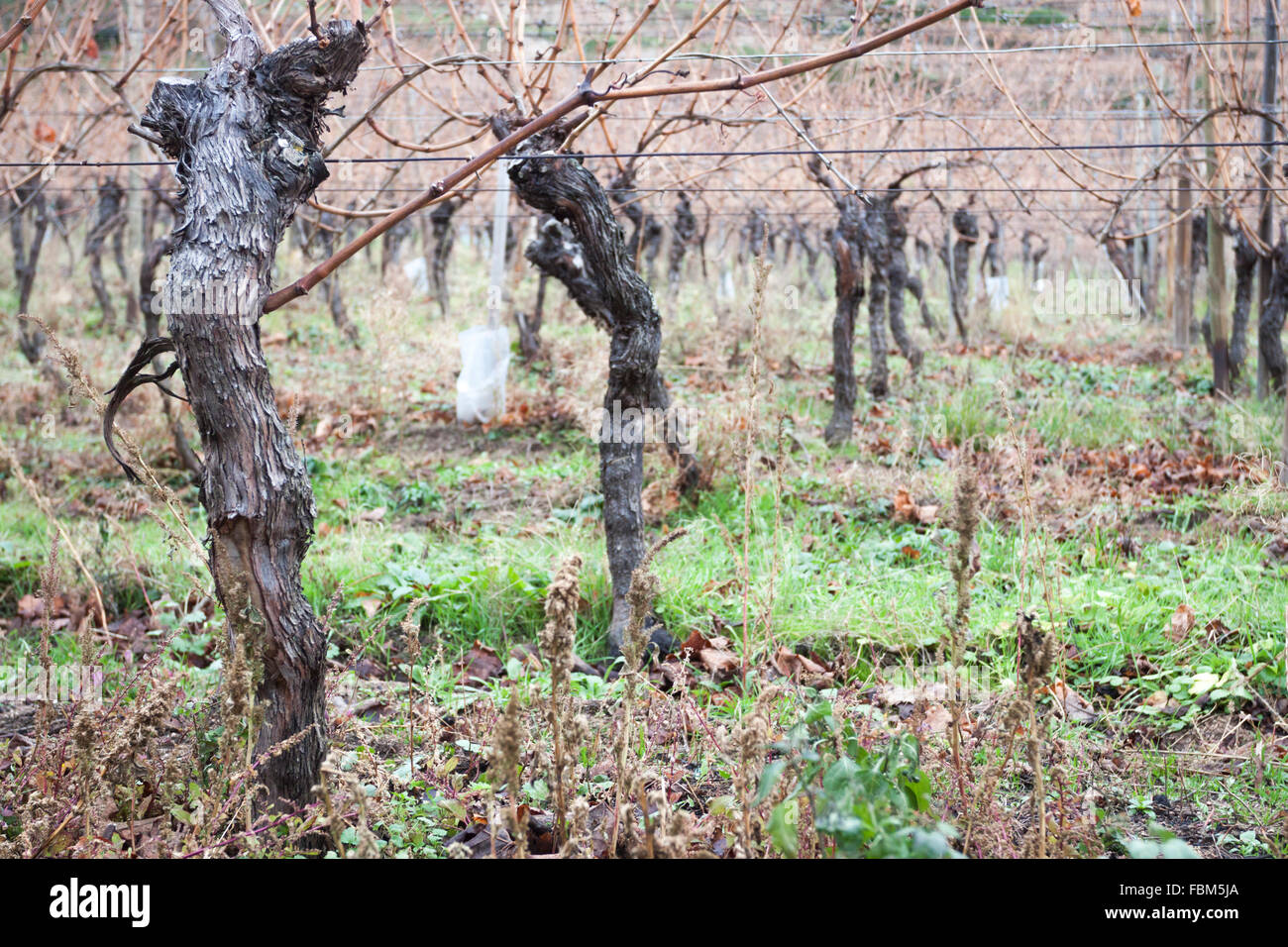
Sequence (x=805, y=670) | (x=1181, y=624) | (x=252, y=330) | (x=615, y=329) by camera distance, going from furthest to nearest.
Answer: (x=615, y=329)
(x=1181, y=624)
(x=805, y=670)
(x=252, y=330)

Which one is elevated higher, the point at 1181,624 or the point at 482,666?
the point at 1181,624

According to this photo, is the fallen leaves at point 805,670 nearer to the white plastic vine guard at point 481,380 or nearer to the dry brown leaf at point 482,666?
the dry brown leaf at point 482,666

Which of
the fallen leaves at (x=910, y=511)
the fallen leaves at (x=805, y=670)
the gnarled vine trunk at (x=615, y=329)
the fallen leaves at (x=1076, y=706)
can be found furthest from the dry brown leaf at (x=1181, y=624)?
the gnarled vine trunk at (x=615, y=329)

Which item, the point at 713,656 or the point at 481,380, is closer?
the point at 713,656

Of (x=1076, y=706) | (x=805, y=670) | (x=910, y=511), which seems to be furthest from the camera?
(x=910, y=511)

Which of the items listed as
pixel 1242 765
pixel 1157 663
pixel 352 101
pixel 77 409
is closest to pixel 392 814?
pixel 1242 765

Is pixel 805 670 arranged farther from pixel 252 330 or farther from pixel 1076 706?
pixel 252 330

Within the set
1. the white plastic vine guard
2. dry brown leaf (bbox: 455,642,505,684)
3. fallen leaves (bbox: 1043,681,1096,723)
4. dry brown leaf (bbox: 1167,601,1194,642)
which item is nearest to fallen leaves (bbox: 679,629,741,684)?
dry brown leaf (bbox: 455,642,505,684)

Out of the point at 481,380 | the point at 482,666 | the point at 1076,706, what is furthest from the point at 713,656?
the point at 481,380

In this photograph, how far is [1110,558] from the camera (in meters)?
3.97

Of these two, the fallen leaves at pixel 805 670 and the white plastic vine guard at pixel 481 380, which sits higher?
the white plastic vine guard at pixel 481 380

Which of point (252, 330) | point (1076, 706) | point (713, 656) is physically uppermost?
point (252, 330)

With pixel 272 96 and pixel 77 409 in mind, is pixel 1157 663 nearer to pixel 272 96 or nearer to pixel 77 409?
pixel 272 96

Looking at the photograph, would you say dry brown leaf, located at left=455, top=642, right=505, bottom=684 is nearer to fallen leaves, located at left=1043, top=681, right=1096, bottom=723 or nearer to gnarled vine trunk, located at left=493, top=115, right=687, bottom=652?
gnarled vine trunk, located at left=493, top=115, right=687, bottom=652
